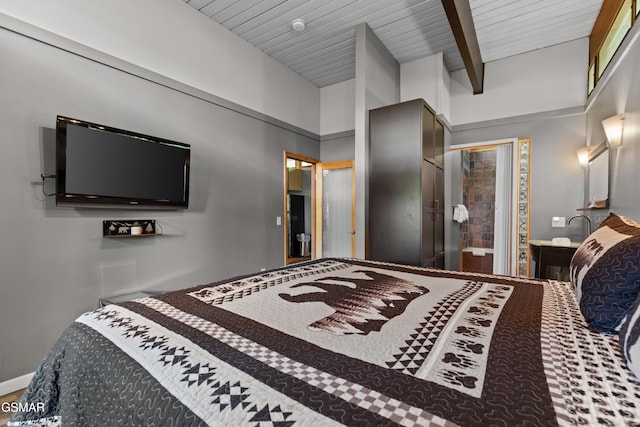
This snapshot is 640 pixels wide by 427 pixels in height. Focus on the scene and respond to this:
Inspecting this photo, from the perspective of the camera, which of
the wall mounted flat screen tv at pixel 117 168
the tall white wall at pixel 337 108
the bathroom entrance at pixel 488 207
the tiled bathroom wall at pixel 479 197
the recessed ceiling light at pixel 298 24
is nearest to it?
the wall mounted flat screen tv at pixel 117 168

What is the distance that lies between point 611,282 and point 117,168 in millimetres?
3011

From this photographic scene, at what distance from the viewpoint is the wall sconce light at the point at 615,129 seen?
7.36 feet

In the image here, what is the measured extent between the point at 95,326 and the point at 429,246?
3.19 m

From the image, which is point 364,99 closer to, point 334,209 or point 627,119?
point 334,209

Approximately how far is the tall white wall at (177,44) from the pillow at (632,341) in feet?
11.0

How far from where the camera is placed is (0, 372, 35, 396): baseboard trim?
6.31 ft

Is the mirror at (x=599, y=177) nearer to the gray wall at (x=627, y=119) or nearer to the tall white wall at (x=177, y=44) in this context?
the gray wall at (x=627, y=119)

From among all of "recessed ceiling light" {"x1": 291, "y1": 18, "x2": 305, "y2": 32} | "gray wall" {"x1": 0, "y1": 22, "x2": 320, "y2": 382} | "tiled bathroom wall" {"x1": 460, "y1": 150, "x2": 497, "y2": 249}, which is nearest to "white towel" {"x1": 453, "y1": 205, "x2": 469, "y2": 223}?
"tiled bathroom wall" {"x1": 460, "y1": 150, "x2": 497, "y2": 249}

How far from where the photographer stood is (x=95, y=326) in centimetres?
106

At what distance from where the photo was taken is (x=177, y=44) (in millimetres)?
2898

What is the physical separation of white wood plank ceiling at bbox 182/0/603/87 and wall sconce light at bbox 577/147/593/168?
53.5 inches

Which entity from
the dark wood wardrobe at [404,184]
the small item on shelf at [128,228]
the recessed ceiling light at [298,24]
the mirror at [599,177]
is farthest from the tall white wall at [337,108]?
the small item on shelf at [128,228]

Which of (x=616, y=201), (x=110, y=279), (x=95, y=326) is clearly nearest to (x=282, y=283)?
(x=95, y=326)

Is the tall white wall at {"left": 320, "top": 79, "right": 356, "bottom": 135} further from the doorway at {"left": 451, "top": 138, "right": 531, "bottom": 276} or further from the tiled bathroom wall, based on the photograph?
the tiled bathroom wall
